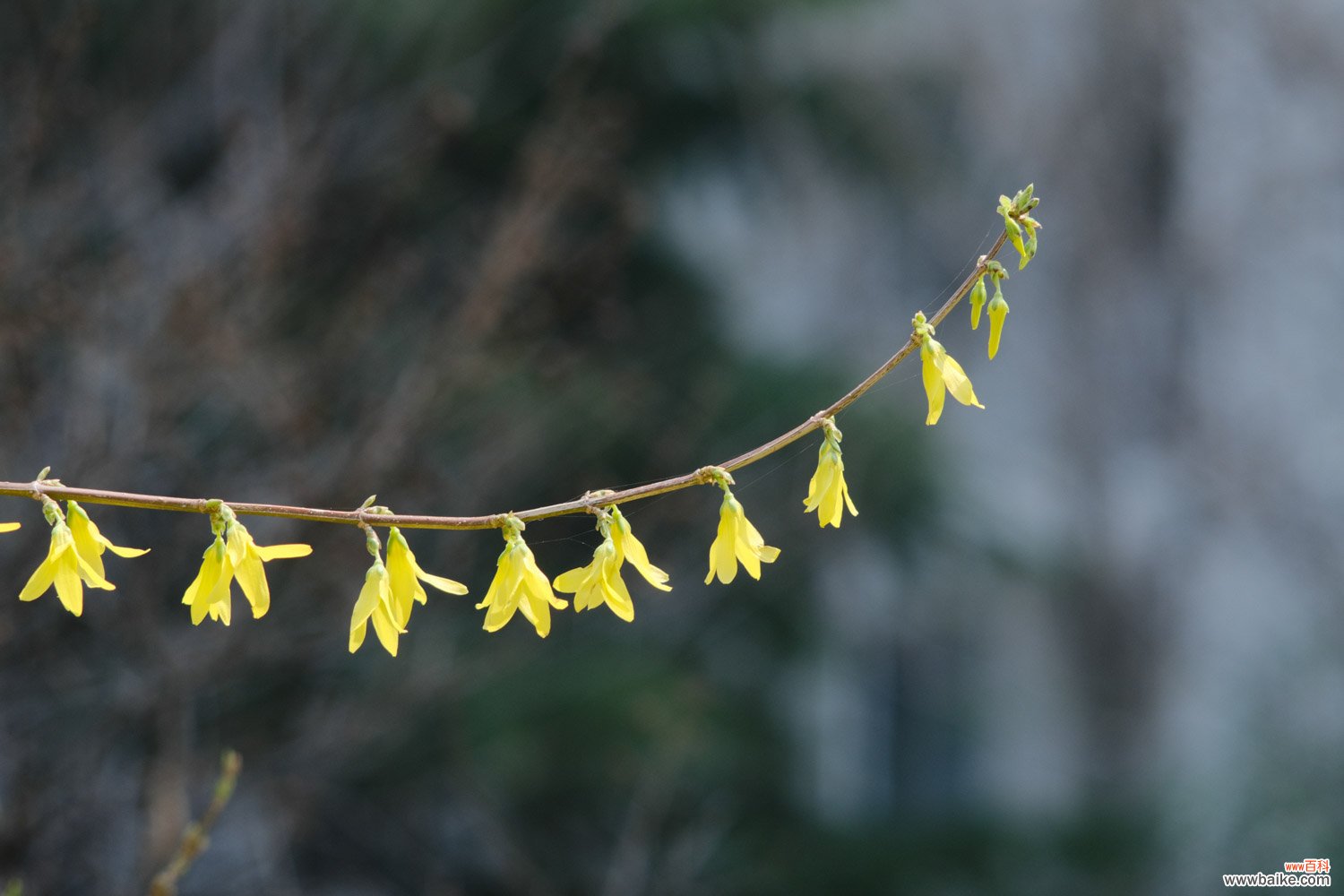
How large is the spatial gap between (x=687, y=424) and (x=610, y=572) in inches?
122

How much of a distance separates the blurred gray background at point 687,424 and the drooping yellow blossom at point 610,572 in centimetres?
212

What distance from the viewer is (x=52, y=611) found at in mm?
3182

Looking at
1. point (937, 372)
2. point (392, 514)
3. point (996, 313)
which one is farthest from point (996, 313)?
point (392, 514)

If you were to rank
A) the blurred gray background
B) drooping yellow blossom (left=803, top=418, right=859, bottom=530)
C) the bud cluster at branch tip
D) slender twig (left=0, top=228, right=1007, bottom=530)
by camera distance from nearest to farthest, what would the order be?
1. slender twig (left=0, top=228, right=1007, bottom=530)
2. the bud cluster at branch tip
3. drooping yellow blossom (left=803, top=418, right=859, bottom=530)
4. the blurred gray background

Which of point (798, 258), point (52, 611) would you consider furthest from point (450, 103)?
point (798, 258)

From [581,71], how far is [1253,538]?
5059 mm

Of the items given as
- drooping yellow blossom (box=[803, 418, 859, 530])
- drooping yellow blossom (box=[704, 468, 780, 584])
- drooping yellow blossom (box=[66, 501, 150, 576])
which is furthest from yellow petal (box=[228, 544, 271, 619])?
drooping yellow blossom (box=[803, 418, 859, 530])

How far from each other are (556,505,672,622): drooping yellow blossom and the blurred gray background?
83.4 inches

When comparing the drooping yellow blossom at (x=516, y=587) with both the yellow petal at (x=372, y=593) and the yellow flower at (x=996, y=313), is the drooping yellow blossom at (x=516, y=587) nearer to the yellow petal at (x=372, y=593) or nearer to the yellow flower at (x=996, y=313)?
the yellow petal at (x=372, y=593)

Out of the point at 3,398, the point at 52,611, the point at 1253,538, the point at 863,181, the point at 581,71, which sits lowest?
the point at 52,611

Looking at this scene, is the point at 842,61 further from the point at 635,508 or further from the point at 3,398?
the point at 3,398

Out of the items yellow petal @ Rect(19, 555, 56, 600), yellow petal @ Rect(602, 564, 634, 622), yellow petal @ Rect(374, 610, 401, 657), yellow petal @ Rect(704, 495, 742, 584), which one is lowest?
yellow petal @ Rect(19, 555, 56, 600)

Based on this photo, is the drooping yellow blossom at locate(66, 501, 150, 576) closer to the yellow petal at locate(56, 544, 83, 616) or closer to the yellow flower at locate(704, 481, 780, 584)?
the yellow petal at locate(56, 544, 83, 616)

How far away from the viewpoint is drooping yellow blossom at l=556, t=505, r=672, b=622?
117cm
